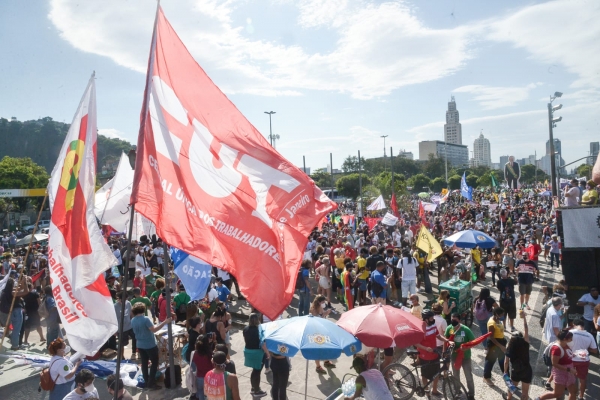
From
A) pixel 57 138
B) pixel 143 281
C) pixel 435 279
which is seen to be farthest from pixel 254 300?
pixel 57 138

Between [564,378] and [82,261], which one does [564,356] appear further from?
[82,261]

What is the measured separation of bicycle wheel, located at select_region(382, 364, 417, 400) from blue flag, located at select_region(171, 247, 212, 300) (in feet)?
11.6

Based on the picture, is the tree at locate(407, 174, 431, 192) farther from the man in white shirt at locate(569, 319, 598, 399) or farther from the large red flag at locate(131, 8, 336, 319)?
the large red flag at locate(131, 8, 336, 319)

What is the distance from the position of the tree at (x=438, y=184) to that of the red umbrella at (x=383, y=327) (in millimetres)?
88906

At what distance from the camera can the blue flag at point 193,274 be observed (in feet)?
26.3

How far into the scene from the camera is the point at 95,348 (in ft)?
16.0

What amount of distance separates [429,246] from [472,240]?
1.35 m

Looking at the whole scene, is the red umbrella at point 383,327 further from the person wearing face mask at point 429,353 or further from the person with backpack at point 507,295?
the person with backpack at point 507,295

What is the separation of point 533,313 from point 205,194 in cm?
1084

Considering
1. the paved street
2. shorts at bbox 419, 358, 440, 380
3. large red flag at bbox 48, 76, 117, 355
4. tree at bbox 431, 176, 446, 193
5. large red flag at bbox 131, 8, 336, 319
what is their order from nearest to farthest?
large red flag at bbox 131, 8, 336, 319, large red flag at bbox 48, 76, 117, 355, the paved street, shorts at bbox 419, 358, 440, 380, tree at bbox 431, 176, 446, 193

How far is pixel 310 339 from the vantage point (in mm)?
5910

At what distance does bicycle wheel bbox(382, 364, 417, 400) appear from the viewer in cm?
733

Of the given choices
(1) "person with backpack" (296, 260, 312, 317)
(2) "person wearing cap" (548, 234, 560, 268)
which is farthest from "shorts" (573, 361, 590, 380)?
(2) "person wearing cap" (548, 234, 560, 268)

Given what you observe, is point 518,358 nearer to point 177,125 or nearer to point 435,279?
point 177,125
